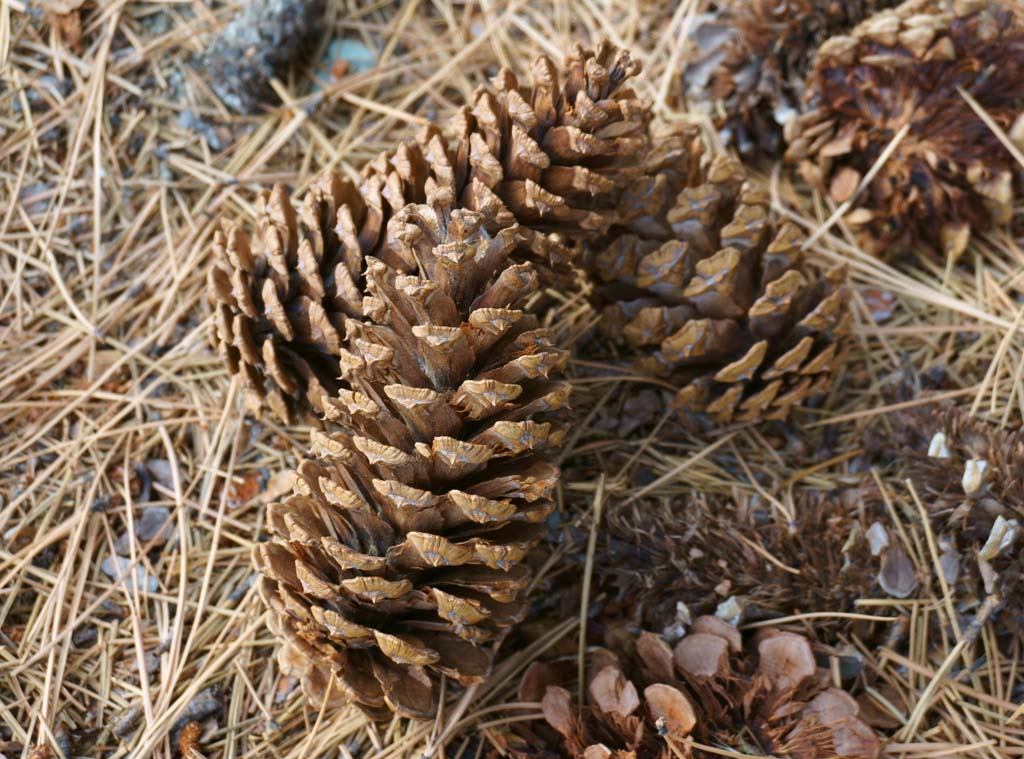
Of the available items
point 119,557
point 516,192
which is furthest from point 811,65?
point 119,557

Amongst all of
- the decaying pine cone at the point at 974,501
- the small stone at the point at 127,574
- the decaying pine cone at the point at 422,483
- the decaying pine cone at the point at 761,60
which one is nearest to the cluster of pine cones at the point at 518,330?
the decaying pine cone at the point at 422,483

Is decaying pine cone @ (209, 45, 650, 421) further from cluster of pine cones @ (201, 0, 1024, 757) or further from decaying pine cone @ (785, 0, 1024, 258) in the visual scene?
decaying pine cone @ (785, 0, 1024, 258)

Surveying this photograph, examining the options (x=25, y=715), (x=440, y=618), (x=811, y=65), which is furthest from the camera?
(x=811, y=65)

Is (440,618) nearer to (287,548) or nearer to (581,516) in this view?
(287,548)

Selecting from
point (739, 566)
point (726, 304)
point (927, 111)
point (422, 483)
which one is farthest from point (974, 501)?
point (422, 483)

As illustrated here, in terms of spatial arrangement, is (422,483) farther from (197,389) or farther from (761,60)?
(761,60)

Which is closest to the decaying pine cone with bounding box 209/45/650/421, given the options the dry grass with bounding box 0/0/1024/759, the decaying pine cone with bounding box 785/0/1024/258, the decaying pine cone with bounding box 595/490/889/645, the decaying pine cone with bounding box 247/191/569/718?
the decaying pine cone with bounding box 247/191/569/718

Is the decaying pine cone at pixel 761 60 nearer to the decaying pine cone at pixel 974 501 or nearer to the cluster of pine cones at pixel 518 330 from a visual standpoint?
the cluster of pine cones at pixel 518 330
